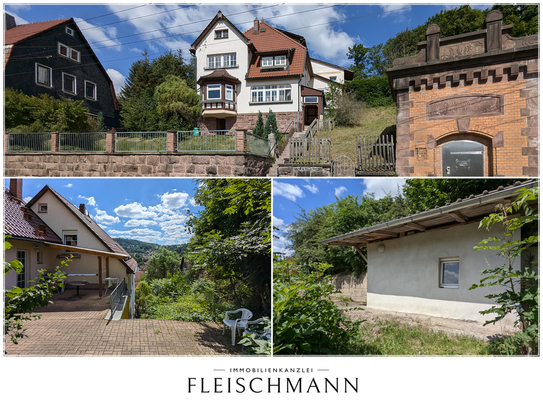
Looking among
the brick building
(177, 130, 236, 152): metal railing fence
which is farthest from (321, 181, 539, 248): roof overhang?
(177, 130, 236, 152): metal railing fence

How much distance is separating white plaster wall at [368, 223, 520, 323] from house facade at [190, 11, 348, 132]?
14.5m

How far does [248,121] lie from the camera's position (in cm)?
1978

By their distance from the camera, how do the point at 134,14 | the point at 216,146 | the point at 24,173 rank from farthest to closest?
the point at 24,173 → the point at 216,146 → the point at 134,14

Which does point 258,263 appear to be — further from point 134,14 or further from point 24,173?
point 24,173

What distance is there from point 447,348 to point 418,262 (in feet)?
4.32

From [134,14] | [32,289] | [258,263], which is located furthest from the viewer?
[134,14]

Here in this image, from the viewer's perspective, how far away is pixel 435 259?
4.70 m

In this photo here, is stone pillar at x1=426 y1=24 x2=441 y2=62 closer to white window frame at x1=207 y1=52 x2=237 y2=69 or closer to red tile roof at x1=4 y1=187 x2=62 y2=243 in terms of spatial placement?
red tile roof at x1=4 y1=187 x2=62 y2=243

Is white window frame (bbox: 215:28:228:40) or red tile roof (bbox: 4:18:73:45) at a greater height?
white window frame (bbox: 215:28:228:40)

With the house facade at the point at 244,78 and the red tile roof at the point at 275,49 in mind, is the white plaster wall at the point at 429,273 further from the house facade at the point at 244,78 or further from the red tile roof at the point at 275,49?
the red tile roof at the point at 275,49

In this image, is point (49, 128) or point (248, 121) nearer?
point (49, 128)

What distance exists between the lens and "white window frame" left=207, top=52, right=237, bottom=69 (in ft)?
65.3

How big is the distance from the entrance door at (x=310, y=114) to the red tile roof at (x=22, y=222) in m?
19.4

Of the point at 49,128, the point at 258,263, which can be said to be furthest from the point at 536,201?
the point at 49,128
